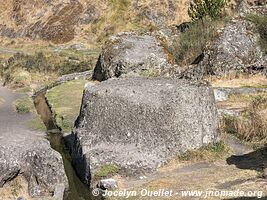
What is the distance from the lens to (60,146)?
29.0 m

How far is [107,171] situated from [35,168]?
3067 mm

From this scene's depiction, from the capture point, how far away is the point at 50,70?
55594 mm

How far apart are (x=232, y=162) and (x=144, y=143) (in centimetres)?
401

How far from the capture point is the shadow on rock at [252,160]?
2201 centimetres

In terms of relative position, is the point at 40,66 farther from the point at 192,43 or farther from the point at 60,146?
the point at 60,146

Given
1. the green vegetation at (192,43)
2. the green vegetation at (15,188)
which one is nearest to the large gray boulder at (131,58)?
the green vegetation at (192,43)

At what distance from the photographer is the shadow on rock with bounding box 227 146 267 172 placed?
2201 centimetres

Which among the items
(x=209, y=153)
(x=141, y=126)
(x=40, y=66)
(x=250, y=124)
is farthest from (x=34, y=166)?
(x=40, y=66)

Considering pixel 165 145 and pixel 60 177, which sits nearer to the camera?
pixel 60 177

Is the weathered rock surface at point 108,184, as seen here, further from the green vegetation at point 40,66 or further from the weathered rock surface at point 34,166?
the green vegetation at point 40,66

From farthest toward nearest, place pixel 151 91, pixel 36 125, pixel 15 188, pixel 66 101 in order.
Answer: pixel 66 101, pixel 36 125, pixel 151 91, pixel 15 188

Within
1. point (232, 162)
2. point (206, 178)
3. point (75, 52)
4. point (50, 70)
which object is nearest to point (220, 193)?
point (206, 178)

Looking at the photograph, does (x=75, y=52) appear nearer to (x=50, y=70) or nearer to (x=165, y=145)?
(x=50, y=70)

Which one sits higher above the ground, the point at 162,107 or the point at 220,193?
the point at 162,107
